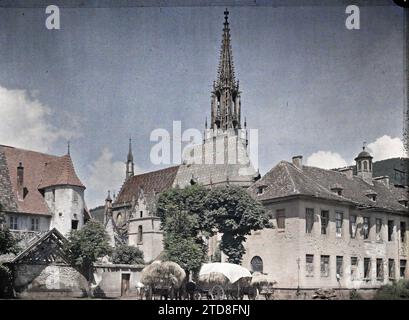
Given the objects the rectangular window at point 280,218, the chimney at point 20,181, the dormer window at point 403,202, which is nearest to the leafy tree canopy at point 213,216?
the rectangular window at point 280,218

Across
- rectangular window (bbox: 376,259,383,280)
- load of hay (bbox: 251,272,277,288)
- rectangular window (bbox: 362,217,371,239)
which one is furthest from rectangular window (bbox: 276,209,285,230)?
rectangular window (bbox: 376,259,383,280)

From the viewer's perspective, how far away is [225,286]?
53.6 ft

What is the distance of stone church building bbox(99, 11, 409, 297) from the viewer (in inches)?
691

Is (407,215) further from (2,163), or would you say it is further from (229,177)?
(2,163)

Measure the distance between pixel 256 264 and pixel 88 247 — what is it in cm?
497

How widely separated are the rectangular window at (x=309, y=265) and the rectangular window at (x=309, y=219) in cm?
74

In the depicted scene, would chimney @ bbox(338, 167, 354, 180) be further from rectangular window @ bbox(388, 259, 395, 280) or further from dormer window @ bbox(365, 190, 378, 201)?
rectangular window @ bbox(388, 259, 395, 280)

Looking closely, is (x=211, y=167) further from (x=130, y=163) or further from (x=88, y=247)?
(x=88, y=247)

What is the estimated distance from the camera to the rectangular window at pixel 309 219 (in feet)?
58.5

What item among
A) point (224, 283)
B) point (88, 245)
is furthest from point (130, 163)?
point (224, 283)

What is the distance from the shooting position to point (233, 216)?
18.6 metres

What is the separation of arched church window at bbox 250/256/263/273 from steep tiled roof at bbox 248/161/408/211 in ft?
6.07

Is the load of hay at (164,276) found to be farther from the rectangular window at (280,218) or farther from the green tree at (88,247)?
the rectangular window at (280,218)
